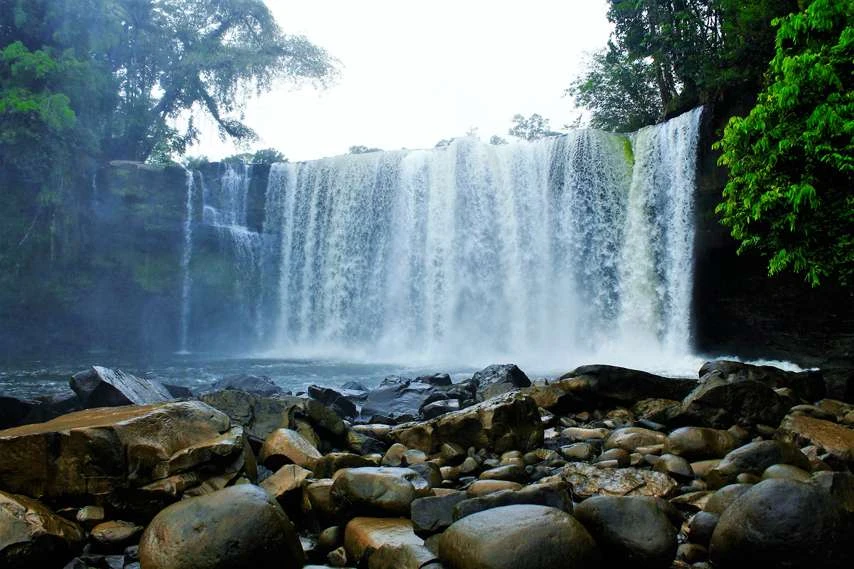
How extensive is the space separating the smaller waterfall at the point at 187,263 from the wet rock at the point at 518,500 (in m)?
22.4

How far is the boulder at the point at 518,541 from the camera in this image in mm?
2959

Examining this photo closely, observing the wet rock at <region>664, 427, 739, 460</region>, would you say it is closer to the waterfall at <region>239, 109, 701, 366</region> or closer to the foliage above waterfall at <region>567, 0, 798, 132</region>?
the waterfall at <region>239, 109, 701, 366</region>

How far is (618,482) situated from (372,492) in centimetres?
192

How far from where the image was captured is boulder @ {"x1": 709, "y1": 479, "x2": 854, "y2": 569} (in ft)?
9.94

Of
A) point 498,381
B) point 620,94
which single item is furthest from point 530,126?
point 498,381

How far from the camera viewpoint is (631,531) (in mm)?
3377

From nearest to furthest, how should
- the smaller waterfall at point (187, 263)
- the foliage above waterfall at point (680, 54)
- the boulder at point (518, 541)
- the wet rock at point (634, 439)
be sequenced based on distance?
the boulder at point (518, 541), the wet rock at point (634, 439), the foliage above waterfall at point (680, 54), the smaller waterfall at point (187, 263)

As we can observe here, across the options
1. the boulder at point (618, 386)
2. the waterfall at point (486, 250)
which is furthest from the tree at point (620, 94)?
the boulder at point (618, 386)

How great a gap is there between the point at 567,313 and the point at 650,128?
615cm

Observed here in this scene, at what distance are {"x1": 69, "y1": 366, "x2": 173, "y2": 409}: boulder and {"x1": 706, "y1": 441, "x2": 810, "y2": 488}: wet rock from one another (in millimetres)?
6281

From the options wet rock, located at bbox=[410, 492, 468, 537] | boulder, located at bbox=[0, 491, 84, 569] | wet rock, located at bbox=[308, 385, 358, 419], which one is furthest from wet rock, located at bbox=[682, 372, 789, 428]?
boulder, located at bbox=[0, 491, 84, 569]

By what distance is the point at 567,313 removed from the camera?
18562 millimetres

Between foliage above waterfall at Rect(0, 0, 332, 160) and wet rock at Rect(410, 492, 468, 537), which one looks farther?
foliage above waterfall at Rect(0, 0, 332, 160)

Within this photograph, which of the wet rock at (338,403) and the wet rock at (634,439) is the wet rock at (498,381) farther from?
the wet rock at (634,439)
